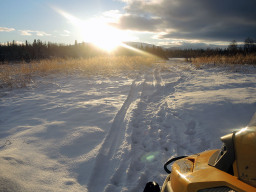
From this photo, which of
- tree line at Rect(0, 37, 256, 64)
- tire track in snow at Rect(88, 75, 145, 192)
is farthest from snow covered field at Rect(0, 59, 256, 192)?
tree line at Rect(0, 37, 256, 64)

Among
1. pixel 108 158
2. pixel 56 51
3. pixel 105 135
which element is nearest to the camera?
pixel 108 158

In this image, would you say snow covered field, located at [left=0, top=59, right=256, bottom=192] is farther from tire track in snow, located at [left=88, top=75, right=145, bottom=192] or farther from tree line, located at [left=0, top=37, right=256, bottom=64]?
tree line, located at [left=0, top=37, right=256, bottom=64]

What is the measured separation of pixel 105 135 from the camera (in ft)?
11.0

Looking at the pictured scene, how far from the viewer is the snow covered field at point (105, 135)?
2193mm

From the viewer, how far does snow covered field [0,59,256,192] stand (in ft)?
7.20

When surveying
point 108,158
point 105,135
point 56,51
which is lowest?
point 108,158

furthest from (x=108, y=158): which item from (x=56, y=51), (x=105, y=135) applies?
(x=56, y=51)

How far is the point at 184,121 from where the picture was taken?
12.7 feet

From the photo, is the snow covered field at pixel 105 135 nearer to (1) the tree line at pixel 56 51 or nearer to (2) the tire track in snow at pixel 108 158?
(2) the tire track in snow at pixel 108 158

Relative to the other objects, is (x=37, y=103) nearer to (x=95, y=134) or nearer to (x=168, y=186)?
(x=95, y=134)

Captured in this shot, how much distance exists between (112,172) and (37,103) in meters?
4.09

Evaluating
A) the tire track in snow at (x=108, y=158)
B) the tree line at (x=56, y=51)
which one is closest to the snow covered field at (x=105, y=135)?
the tire track in snow at (x=108, y=158)

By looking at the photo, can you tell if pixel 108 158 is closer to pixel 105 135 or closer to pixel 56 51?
pixel 105 135

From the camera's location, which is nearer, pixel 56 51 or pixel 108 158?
pixel 108 158
